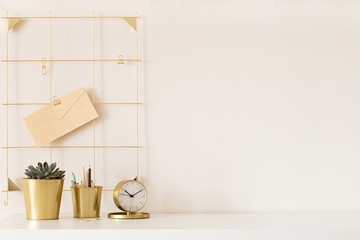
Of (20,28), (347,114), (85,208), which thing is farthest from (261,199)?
(20,28)

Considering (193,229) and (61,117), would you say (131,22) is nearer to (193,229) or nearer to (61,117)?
(61,117)

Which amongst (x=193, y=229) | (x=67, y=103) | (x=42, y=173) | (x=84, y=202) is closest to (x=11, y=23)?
(x=67, y=103)

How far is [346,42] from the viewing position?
6.26ft

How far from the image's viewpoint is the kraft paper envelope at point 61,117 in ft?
6.08

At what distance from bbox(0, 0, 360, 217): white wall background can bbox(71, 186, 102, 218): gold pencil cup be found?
0.13 m

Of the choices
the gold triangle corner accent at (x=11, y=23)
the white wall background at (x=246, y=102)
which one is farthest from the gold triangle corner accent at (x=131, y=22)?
the gold triangle corner accent at (x=11, y=23)

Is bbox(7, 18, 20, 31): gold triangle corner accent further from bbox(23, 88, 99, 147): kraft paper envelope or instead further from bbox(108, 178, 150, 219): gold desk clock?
bbox(108, 178, 150, 219): gold desk clock

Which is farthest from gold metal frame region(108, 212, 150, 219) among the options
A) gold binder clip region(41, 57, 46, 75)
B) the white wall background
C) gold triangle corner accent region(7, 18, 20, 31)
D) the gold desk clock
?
gold triangle corner accent region(7, 18, 20, 31)

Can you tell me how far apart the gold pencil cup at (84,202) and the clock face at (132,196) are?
94mm

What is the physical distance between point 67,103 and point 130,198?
0.43 meters

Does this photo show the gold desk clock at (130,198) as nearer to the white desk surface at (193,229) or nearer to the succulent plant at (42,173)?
the white desk surface at (193,229)

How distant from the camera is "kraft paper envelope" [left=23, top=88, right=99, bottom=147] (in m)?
1.85

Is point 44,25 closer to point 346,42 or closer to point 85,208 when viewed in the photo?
point 85,208

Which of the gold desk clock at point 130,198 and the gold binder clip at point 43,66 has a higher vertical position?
the gold binder clip at point 43,66
